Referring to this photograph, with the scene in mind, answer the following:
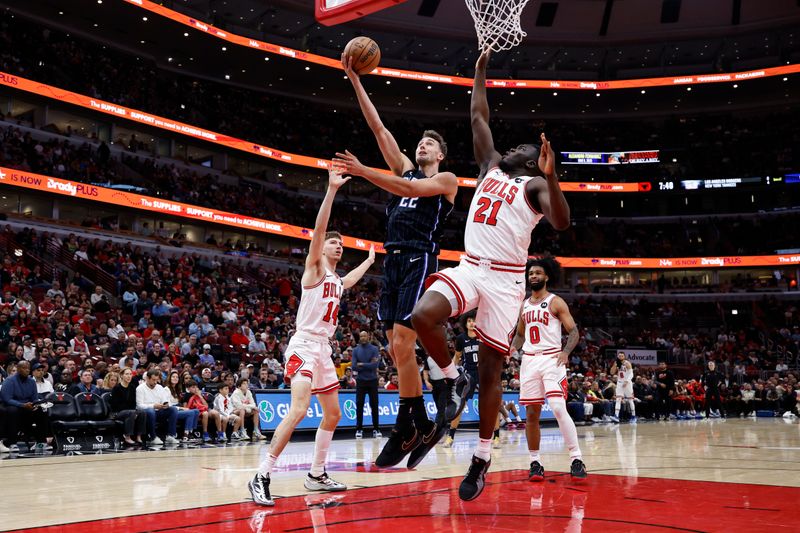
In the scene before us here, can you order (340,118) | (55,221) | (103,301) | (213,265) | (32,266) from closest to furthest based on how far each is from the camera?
1. (103,301)
2. (32,266)
3. (55,221)
4. (213,265)
5. (340,118)

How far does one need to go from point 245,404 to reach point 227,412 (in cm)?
36

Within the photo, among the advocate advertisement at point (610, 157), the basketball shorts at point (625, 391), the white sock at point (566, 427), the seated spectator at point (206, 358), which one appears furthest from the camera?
the advocate advertisement at point (610, 157)

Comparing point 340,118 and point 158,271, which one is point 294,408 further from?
point 340,118

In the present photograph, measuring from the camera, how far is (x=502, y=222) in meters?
4.94

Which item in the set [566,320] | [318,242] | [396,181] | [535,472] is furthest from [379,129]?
[535,472]

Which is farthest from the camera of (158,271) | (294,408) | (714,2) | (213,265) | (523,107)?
(523,107)

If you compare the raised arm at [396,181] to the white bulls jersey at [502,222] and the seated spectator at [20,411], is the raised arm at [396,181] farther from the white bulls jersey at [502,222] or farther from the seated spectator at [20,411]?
the seated spectator at [20,411]

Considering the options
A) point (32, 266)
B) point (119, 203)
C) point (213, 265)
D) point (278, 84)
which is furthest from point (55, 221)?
point (278, 84)

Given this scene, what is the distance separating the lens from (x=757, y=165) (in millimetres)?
39562

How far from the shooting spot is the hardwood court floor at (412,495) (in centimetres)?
448

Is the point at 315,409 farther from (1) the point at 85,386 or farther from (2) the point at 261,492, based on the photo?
(2) the point at 261,492

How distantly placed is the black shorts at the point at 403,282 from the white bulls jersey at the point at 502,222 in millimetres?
492

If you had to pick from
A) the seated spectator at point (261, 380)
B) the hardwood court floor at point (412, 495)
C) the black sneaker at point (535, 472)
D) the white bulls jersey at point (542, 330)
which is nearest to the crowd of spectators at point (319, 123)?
the seated spectator at point (261, 380)

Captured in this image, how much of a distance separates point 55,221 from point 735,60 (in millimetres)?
35200
